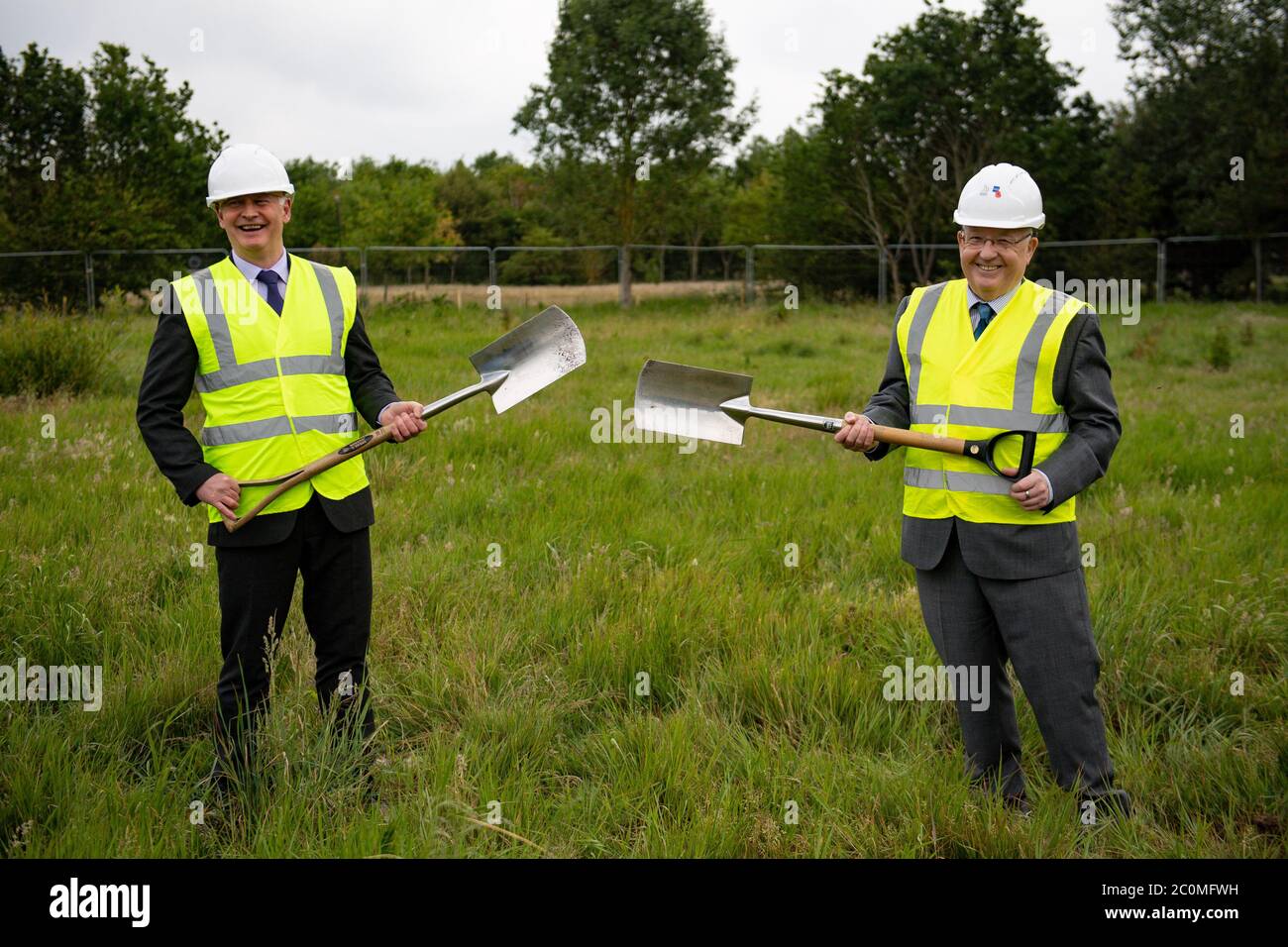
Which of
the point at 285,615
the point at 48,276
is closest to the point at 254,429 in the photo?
the point at 285,615

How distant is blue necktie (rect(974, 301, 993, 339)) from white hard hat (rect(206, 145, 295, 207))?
84.6 inches

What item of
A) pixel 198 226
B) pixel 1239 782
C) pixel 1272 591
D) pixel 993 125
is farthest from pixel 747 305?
pixel 1239 782

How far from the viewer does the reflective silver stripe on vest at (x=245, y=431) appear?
3.43 m

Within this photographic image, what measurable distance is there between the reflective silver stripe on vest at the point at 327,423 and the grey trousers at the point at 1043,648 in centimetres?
196

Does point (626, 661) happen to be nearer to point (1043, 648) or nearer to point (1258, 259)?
point (1043, 648)

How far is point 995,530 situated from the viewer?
131 inches

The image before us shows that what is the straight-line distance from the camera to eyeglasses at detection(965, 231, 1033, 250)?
3.30 meters

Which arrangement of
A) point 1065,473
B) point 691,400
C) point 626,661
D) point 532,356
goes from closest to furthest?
1. point 1065,473
2. point 691,400
3. point 532,356
4. point 626,661

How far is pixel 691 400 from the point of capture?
3.84 metres

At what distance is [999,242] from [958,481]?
2.42 feet

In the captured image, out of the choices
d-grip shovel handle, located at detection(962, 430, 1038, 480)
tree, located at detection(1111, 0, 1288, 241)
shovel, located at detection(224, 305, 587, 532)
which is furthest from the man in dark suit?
tree, located at detection(1111, 0, 1288, 241)

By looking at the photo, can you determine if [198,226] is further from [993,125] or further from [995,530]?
[995,530]

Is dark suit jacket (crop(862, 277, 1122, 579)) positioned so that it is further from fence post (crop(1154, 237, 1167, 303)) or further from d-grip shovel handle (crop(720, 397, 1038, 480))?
fence post (crop(1154, 237, 1167, 303))

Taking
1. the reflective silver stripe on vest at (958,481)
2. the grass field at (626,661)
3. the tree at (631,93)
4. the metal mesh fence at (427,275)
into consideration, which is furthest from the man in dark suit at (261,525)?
the tree at (631,93)
